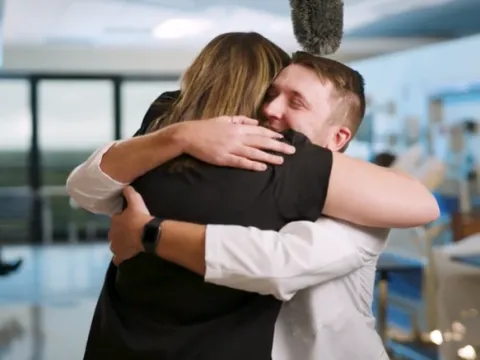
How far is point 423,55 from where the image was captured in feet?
19.3

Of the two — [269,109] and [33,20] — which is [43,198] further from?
[269,109]

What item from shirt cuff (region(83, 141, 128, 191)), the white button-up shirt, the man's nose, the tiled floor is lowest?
the tiled floor

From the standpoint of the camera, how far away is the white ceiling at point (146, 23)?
18.3 ft

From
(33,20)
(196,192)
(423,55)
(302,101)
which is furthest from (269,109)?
(33,20)

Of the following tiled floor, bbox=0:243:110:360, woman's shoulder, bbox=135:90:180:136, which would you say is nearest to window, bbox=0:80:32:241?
tiled floor, bbox=0:243:110:360

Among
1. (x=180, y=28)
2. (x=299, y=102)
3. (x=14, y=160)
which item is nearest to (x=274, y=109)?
(x=299, y=102)

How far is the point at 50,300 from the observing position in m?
5.48

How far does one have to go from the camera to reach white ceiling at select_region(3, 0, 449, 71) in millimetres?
5566

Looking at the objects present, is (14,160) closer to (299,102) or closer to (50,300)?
(50,300)

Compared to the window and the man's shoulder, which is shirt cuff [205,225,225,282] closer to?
the man's shoulder

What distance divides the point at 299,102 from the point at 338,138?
84 mm

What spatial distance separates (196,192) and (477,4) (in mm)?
5464

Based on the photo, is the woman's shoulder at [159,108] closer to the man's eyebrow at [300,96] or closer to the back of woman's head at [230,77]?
the back of woman's head at [230,77]

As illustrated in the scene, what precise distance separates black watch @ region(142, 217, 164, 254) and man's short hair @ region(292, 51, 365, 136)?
28 cm
